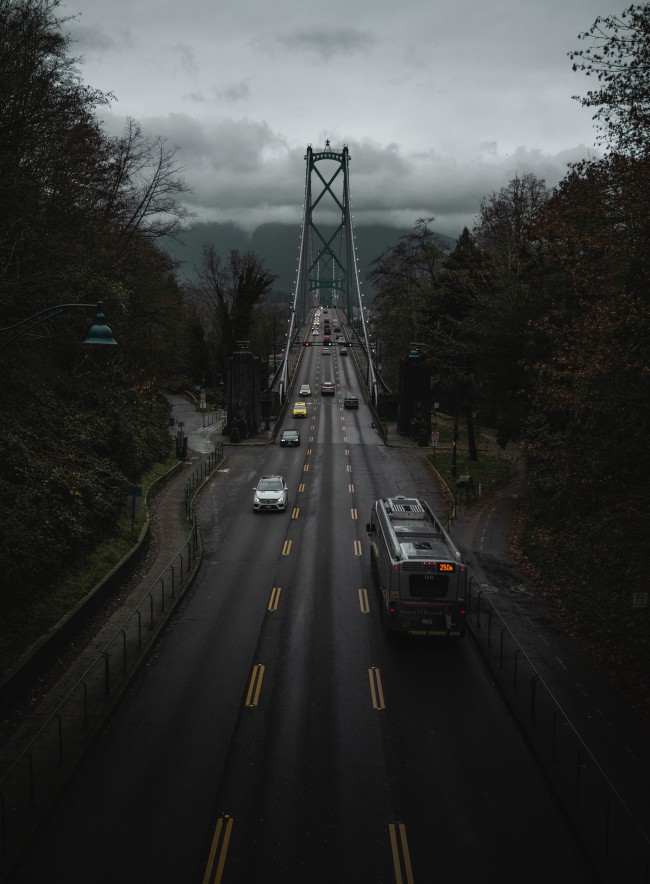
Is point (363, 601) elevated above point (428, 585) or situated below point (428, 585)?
below

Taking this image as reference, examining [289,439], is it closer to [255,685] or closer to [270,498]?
[270,498]

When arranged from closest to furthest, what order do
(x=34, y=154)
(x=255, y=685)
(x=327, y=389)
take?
(x=255, y=685), (x=34, y=154), (x=327, y=389)

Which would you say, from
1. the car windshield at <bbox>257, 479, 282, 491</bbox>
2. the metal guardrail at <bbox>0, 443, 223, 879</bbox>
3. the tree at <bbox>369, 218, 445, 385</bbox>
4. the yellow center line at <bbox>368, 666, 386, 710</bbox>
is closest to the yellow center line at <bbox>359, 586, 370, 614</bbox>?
the yellow center line at <bbox>368, 666, 386, 710</bbox>

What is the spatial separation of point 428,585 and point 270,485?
1780cm

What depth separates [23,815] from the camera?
10430 millimetres

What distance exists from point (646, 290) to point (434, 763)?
11.3m

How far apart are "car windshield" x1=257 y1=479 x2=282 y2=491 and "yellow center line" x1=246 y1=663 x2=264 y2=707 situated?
17.3m

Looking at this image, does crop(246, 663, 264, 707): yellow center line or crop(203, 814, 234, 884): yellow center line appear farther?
crop(246, 663, 264, 707): yellow center line

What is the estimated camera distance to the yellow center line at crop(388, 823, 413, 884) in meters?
9.33

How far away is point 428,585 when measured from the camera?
16938 mm

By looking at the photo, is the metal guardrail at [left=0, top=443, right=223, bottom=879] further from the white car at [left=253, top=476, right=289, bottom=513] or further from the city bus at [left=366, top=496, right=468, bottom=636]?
the white car at [left=253, top=476, right=289, bottom=513]

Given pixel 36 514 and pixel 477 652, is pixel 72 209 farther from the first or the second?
pixel 477 652

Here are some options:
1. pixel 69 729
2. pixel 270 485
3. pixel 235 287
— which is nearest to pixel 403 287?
pixel 235 287

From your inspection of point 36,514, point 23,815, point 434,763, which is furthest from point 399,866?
point 36,514
